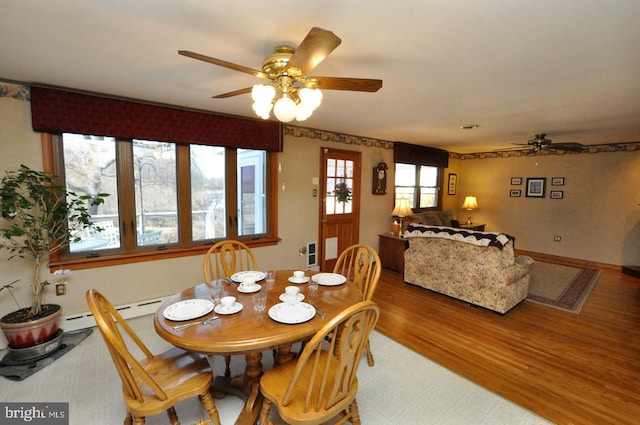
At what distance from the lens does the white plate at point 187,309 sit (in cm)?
160

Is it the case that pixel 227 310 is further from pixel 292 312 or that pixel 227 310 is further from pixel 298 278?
pixel 298 278

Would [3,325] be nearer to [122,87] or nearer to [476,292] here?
[122,87]

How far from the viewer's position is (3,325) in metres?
2.26

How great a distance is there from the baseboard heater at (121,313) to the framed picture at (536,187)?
23.2ft

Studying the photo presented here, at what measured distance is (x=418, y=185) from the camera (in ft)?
20.4

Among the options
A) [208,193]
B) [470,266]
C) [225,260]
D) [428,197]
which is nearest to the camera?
[225,260]

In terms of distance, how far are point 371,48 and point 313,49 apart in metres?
0.64

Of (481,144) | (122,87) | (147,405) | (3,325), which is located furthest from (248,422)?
(481,144)

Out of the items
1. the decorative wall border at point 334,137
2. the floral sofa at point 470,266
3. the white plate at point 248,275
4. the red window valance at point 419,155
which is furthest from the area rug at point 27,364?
the red window valance at point 419,155

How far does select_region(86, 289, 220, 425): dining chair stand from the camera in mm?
1248

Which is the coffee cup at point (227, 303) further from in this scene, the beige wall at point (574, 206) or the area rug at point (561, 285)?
the beige wall at point (574, 206)

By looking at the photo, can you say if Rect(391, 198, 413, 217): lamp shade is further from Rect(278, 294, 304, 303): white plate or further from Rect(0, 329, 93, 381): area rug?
Rect(0, 329, 93, 381): area rug

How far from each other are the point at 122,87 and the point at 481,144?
5.81 metres

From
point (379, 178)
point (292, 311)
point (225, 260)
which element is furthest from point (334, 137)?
point (292, 311)
